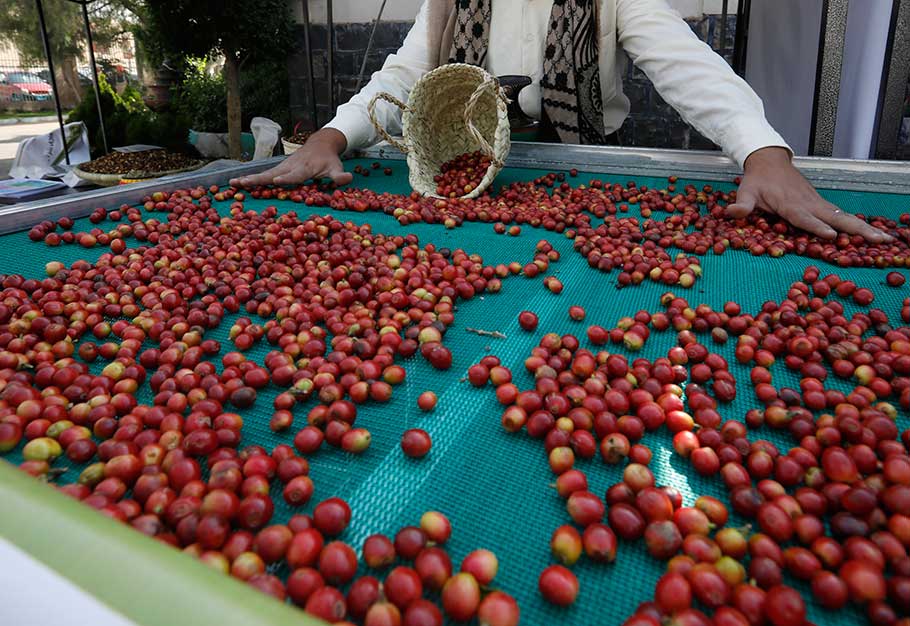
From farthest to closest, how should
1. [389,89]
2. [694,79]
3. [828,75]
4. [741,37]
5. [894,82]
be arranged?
1. [741,37]
2. [828,75]
3. [894,82]
4. [389,89]
5. [694,79]

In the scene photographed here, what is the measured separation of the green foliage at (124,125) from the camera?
819 cm

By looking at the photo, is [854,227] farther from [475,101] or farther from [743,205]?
[475,101]

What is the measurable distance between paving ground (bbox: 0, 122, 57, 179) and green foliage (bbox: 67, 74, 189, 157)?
257 cm

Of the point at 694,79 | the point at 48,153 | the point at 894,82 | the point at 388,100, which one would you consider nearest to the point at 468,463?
the point at 388,100

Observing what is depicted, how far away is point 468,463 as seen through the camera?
1.18m

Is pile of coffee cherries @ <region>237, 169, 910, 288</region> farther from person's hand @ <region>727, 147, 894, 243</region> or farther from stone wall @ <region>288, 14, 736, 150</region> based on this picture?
stone wall @ <region>288, 14, 736, 150</region>

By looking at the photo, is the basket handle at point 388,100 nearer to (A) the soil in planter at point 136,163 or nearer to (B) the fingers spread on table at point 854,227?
(B) the fingers spread on table at point 854,227

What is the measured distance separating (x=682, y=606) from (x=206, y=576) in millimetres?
662

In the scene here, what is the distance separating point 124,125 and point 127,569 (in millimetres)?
9431

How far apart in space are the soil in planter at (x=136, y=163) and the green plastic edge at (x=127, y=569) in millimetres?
5885

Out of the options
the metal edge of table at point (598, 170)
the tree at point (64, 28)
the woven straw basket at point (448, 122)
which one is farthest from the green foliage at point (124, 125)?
the tree at point (64, 28)

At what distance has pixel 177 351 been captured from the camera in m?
1.55

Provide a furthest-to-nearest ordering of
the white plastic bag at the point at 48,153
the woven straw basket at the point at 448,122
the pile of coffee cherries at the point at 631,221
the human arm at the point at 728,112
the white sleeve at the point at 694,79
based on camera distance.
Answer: the white plastic bag at the point at 48,153
the woven straw basket at the point at 448,122
the white sleeve at the point at 694,79
the human arm at the point at 728,112
the pile of coffee cherries at the point at 631,221

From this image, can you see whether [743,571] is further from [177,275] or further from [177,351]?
[177,275]
